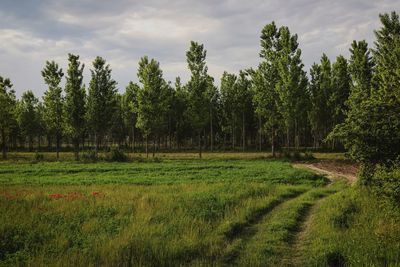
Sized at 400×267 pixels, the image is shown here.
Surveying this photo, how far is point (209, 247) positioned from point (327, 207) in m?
8.49

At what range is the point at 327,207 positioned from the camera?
18125 millimetres

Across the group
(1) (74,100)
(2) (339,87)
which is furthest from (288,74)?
(1) (74,100)

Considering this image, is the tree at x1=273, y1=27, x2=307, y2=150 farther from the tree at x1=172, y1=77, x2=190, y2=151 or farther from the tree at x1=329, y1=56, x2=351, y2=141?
the tree at x1=172, y1=77, x2=190, y2=151

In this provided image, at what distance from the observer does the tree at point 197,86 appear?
6091 cm

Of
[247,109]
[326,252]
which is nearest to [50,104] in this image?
[247,109]

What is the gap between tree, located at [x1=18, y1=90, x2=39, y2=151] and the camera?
3524 inches

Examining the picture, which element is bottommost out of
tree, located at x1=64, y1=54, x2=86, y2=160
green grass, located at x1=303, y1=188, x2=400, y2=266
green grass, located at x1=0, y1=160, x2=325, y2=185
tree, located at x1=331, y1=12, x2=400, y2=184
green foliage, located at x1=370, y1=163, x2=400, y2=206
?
green grass, located at x1=303, y1=188, x2=400, y2=266

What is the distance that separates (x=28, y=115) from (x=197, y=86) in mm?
51829

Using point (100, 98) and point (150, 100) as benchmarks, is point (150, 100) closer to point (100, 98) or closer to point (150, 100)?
point (150, 100)

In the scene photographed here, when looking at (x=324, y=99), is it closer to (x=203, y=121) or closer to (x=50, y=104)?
(x=203, y=121)

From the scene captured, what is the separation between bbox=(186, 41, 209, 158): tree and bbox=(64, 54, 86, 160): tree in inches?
726

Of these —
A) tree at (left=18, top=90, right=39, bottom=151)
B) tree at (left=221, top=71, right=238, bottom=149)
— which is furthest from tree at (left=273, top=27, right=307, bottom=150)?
tree at (left=18, top=90, right=39, bottom=151)

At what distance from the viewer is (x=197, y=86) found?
60.9 m

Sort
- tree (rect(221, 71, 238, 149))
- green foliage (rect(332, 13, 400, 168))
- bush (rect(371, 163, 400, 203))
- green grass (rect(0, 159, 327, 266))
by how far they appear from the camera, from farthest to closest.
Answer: tree (rect(221, 71, 238, 149)) < green foliage (rect(332, 13, 400, 168)) < bush (rect(371, 163, 400, 203)) < green grass (rect(0, 159, 327, 266))
